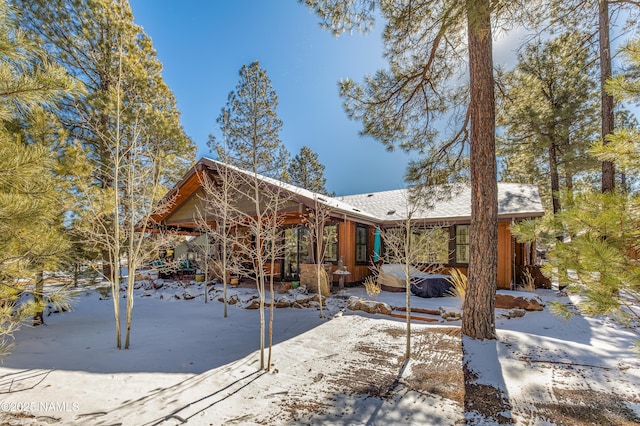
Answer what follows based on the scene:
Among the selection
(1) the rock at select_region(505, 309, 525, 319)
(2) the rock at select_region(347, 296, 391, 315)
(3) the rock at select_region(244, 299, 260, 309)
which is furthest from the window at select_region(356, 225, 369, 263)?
(1) the rock at select_region(505, 309, 525, 319)

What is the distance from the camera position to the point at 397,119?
7285 mm

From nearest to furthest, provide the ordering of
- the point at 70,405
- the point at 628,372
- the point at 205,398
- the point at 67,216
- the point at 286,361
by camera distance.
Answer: the point at 70,405
the point at 205,398
the point at 628,372
the point at 286,361
the point at 67,216

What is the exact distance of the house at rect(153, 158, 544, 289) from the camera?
963cm

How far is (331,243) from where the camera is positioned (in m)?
11.0

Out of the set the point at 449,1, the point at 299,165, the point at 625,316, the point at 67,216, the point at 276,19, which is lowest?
the point at 625,316

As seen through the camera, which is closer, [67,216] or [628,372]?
[628,372]

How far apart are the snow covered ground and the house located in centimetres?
395

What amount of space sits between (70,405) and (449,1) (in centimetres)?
745

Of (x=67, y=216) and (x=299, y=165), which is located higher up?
(x=299, y=165)

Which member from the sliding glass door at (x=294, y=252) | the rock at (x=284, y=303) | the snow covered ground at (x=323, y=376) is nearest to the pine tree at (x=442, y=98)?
the snow covered ground at (x=323, y=376)

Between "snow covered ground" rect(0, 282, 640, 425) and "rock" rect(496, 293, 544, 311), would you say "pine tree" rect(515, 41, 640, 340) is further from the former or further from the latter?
"rock" rect(496, 293, 544, 311)

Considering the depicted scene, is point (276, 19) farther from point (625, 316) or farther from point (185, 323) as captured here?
point (625, 316)

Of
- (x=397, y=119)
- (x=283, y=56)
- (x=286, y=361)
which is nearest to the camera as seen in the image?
(x=286, y=361)

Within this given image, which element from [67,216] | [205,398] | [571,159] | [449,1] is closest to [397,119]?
[449,1]
